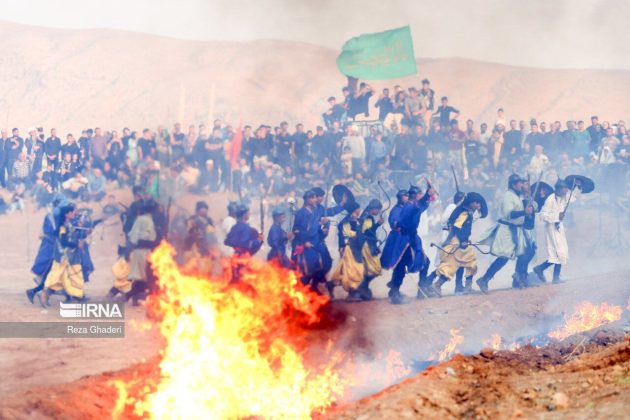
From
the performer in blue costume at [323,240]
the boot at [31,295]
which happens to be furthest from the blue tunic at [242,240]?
the boot at [31,295]

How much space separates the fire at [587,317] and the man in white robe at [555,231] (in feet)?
5.67

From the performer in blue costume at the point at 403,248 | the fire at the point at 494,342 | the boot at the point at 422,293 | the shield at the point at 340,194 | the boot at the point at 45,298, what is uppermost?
the shield at the point at 340,194

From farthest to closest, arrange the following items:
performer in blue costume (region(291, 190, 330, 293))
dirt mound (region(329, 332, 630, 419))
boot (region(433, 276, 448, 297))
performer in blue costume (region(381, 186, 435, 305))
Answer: boot (region(433, 276, 448, 297)) → performer in blue costume (region(381, 186, 435, 305)) → performer in blue costume (region(291, 190, 330, 293)) → dirt mound (region(329, 332, 630, 419))

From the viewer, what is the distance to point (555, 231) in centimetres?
1434

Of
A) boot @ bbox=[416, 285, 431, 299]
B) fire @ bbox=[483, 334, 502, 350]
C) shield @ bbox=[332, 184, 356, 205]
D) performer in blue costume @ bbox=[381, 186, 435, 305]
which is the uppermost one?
→ shield @ bbox=[332, 184, 356, 205]

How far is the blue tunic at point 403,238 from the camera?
12898 mm

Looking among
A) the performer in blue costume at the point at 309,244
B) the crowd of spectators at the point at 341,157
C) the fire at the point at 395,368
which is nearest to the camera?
the fire at the point at 395,368

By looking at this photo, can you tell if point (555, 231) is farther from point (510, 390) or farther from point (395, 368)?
point (510, 390)

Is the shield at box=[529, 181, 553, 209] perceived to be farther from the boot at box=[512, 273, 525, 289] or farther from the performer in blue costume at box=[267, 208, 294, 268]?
the performer in blue costume at box=[267, 208, 294, 268]

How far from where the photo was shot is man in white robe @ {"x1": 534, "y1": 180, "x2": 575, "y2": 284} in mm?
14250

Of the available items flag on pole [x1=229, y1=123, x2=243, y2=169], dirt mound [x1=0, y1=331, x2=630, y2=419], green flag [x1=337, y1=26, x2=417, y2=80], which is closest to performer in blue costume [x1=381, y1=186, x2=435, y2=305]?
dirt mound [x1=0, y1=331, x2=630, y2=419]

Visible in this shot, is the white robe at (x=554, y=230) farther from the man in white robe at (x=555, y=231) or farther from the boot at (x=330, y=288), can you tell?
the boot at (x=330, y=288)

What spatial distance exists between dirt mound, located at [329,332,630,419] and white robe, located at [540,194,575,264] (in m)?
5.44

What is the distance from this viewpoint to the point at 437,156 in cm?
1695
